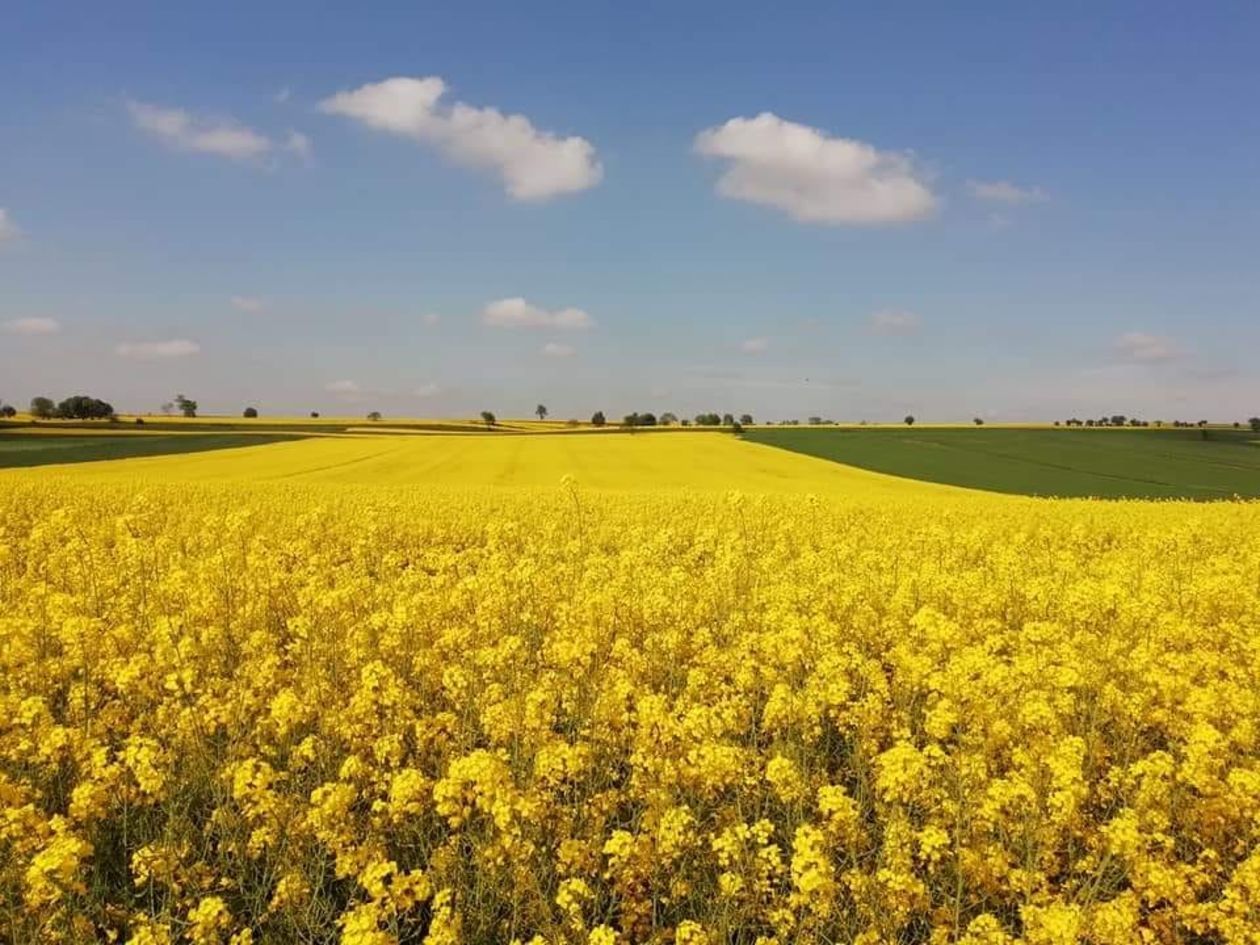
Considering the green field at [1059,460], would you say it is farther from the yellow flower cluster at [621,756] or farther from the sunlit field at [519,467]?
the yellow flower cluster at [621,756]

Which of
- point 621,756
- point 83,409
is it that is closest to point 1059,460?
point 621,756

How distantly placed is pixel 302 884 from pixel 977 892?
3.80m

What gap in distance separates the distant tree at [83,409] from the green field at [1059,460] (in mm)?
78330

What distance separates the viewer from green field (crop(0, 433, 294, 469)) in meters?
38.0

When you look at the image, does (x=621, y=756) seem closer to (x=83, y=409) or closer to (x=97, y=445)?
(x=97, y=445)

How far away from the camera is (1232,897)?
3807mm

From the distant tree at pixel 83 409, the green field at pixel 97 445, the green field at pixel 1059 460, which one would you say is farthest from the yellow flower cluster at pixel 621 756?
the distant tree at pixel 83 409

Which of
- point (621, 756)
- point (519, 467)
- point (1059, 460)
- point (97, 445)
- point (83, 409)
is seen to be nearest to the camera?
point (621, 756)

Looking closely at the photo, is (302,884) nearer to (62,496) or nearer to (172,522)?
(172,522)

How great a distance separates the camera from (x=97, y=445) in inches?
1833

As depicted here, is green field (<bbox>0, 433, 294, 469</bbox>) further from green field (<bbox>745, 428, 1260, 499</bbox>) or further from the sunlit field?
green field (<bbox>745, 428, 1260, 499</bbox>)

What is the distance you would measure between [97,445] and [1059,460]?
60.2 m

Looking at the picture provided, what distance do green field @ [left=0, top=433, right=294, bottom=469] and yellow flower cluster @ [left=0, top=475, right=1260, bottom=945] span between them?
3512 centimetres

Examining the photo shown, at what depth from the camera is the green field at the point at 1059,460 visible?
34.9m
